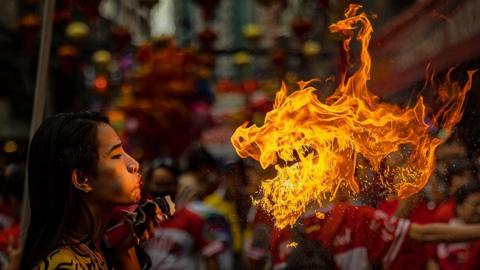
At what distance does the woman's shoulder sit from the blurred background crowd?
119 centimetres

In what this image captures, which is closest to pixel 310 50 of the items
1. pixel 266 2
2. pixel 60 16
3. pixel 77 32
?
pixel 266 2

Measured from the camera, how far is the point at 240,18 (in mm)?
32250

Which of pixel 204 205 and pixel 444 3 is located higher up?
pixel 444 3

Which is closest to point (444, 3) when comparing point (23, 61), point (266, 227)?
point (266, 227)

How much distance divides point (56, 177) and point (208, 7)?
10.8 m

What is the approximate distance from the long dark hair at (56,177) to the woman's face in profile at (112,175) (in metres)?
0.03

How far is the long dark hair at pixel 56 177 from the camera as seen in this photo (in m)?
2.73

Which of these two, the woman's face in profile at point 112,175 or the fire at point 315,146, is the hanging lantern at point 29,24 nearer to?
the fire at point 315,146

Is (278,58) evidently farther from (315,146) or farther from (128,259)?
(128,259)

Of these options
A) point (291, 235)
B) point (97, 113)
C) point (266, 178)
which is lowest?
point (291, 235)

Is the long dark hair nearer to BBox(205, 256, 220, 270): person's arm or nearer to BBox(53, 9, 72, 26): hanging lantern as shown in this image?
BBox(205, 256, 220, 270): person's arm

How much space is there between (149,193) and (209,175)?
1.40ft

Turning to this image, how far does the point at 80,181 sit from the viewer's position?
2.80m

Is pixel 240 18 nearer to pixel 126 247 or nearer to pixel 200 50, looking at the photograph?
pixel 200 50
